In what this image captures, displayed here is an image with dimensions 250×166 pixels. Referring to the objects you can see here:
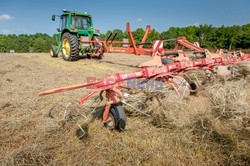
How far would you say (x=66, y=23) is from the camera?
10492 mm

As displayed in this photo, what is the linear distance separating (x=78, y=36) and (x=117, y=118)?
27.1 feet

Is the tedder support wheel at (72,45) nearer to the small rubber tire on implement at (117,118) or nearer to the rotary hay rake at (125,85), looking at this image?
the rotary hay rake at (125,85)

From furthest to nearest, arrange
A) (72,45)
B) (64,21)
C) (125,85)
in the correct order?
(64,21), (72,45), (125,85)

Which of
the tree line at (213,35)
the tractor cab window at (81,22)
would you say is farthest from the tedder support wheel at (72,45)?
the tree line at (213,35)

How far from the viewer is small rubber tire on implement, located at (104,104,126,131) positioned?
2.69m

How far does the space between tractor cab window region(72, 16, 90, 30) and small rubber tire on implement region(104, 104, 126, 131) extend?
8.49 meters

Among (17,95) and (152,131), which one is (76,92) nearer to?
(17,95)

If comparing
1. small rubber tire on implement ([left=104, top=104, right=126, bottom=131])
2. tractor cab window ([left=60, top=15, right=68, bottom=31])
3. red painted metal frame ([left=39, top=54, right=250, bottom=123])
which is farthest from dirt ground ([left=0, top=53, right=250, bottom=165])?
tractor cab window ([left=60, top=15, right=68, bottom=31])

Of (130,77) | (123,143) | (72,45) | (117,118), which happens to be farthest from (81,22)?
(123,143)

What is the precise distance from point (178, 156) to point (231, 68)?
12.0ft

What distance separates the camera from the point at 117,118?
8.86 ft


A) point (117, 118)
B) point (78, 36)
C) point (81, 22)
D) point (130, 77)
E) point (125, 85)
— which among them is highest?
point (81, 22)

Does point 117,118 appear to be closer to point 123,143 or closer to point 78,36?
point 123,143

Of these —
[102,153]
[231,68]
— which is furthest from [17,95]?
[231,68]
